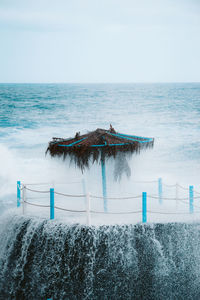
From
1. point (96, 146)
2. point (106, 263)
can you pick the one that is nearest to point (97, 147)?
point (96, 146)

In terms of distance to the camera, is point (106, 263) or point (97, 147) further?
point (97, 147)

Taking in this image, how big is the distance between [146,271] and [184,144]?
21195 millimetres

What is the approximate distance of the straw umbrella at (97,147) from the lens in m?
9.35

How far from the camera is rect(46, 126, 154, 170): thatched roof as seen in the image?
9.34 m

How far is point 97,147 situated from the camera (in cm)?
942

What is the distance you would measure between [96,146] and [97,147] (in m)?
0.11

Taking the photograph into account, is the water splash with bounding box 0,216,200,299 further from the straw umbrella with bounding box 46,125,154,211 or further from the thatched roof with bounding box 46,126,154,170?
Answer: the thatched roof with bounding box 46,126,154,170

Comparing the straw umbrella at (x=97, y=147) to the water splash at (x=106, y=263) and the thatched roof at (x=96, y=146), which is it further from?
the water splash at (x=106, y=263)

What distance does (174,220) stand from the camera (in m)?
9.17

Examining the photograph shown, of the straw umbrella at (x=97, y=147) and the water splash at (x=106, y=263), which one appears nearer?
the water splash at (x=106, y=263)

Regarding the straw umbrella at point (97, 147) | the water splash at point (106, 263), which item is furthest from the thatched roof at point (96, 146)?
the water splash at point (106, 263)

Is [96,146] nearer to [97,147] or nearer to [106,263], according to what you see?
[97,147]

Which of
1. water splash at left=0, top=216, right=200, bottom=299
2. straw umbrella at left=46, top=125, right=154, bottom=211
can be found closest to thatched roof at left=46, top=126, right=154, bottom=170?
straw umbrella at left=46, top=125, right=154, bottom=211

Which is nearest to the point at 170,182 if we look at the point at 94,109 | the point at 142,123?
the point at 142,123
